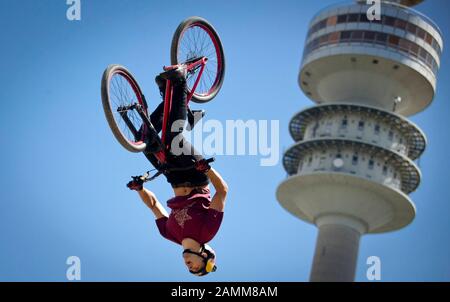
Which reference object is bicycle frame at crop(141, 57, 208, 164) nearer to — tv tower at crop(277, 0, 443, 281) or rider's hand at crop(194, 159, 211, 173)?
rider's hand at crop(194, 159, 211, 173)

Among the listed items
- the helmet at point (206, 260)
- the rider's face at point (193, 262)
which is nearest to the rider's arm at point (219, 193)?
the helmet at point (206, 260)

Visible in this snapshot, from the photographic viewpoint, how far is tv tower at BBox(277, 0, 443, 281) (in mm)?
137500

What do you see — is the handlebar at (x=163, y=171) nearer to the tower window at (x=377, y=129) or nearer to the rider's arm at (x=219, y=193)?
the rider's arm at (x=219, y=193)

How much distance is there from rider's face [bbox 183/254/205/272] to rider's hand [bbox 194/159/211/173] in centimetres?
237

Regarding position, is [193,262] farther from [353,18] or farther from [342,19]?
[342,19]

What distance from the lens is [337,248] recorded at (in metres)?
140

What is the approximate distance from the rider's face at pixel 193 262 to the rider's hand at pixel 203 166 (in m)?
2.37

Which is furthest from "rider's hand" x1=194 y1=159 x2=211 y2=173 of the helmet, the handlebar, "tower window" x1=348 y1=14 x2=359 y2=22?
"tower window" x1=348 y1=14 x2=359 y2=22

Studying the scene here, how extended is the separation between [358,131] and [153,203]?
374 feet

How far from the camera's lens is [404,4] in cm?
15488

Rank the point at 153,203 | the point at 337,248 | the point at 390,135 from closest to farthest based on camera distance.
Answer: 1. the point at 153,203
2. the point at 337,248
3. the point at 390,135
